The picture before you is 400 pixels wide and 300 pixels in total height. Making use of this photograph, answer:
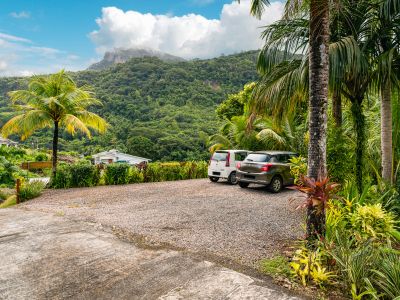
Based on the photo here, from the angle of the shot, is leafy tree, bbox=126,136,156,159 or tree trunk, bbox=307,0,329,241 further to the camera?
leafy tree, bbox=126,136,156,159

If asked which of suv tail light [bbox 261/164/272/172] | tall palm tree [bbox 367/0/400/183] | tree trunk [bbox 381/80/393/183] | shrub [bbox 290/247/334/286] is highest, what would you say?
tall palm tree [bbox 367/0/400/183]

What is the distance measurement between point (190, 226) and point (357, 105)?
15.9 feet

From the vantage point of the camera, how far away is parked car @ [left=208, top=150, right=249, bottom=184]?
14062 mm

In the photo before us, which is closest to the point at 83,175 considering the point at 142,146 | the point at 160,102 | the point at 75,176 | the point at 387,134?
the point at 75,176

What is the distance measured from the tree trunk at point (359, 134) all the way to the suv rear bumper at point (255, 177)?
163 inches

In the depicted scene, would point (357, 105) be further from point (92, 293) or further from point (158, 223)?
point (92, 293)

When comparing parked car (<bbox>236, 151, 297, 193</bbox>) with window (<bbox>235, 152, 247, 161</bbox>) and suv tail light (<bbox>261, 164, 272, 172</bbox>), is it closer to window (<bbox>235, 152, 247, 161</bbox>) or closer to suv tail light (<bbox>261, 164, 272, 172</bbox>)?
suv tail light (<bbox>261, 164, 272, 172</bbox>)

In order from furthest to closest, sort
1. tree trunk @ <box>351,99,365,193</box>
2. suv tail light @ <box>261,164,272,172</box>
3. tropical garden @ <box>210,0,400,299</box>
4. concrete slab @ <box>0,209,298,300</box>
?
suv tail light @ <box>261,164,272,172</box>, tree trunk @ <box>351,99,365,193</box>, tropical garden @ <box>210,0,400,299</box>, concrete slab @ <box>0,209,298,300</box>

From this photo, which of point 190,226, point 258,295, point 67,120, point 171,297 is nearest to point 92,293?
point 171,297

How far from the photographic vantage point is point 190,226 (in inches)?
277

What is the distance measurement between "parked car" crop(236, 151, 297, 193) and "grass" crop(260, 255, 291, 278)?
21.9ft

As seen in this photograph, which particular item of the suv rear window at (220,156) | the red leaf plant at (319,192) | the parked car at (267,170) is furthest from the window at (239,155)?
the red leaf plant at (319,192)

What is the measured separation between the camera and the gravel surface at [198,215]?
18.9ft

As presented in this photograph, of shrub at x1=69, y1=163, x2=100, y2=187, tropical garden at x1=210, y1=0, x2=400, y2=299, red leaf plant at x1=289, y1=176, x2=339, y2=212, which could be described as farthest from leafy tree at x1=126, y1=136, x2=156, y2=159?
→ red leaf plant at x1=289, y1=176, x2=339, y2=212
